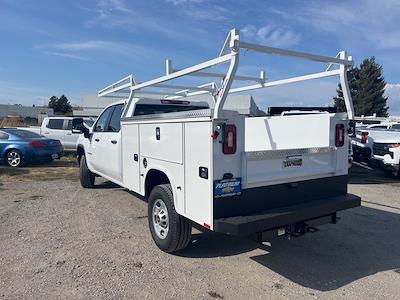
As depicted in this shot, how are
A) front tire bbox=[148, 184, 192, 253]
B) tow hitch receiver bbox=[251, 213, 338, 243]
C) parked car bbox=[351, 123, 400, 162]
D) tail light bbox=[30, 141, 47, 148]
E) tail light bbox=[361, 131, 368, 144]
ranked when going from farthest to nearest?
tail light bbox=[30, 141, 47, 148] < tail light bbox=[361, 131, 368, 144] < parked car bbox=[351, 123, 400, 162] < front tire bbox=[148, 184, 192, 253] < tow hitch receiver bbox=[251, 213, 338, 243]

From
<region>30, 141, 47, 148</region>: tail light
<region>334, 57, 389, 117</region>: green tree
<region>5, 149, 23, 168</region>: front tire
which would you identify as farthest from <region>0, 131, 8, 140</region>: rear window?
<region>334, 57, 389, 117</region>: green tree

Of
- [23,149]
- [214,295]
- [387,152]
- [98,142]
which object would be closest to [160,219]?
[214,295]

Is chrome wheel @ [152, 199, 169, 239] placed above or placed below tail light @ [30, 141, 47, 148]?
below

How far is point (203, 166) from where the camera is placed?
377cm

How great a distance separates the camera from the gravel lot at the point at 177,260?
374 centimetres

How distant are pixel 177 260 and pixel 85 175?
495 centimetres

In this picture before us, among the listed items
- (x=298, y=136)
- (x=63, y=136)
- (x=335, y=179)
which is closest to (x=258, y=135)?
(x=298, y=136)

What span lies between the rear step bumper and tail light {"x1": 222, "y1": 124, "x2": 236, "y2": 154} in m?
0.69

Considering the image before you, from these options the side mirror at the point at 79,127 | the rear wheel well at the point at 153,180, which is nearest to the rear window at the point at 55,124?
the side mirror at the point at 79,127

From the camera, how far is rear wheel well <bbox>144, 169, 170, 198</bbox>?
5.03 m

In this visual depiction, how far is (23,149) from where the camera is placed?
13289 mm

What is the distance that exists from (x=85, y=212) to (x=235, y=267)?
3.47 meters

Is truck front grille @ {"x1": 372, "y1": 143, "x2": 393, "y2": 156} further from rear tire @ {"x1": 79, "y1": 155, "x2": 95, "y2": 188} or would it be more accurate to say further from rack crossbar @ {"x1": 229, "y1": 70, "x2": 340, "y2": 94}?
rear tire @ {"x1": 79, "y1": 155, "x2": 95, "y2": 188}

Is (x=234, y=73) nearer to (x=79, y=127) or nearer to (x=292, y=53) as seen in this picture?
(x=292, y=53)
